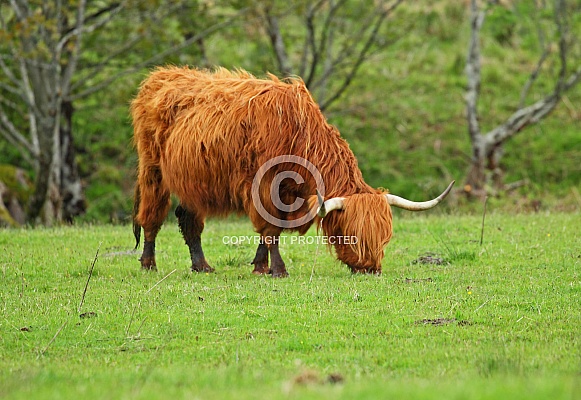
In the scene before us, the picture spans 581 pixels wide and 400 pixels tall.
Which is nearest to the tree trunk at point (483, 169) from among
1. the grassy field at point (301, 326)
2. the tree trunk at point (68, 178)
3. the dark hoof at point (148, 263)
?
the tree trunk at point (68, 178)

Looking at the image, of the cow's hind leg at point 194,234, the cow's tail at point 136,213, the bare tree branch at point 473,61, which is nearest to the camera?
the cow's hind leg at point 194,234

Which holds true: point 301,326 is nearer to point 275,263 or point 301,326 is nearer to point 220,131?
point 275,263

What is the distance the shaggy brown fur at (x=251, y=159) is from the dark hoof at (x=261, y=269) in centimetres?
1

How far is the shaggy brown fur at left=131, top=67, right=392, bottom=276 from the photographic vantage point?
8.45m

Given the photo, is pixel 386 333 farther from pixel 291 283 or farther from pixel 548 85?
pixel 548 85

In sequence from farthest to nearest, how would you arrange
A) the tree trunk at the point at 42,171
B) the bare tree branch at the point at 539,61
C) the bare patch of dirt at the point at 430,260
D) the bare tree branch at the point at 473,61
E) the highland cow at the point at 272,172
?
1. the bare tree branch at the point at 539,61
2. the bare tree branch at the point at 473,61
3. the tree trunk at the point at 42,171
4. the bare patch of dirt at the point at 430,260
5. the highland cow at the point at 272,172

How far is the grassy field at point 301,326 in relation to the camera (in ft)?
15.3

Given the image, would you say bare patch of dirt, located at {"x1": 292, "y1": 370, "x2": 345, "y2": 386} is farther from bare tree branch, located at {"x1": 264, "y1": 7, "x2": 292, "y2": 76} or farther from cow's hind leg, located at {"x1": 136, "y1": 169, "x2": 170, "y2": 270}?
bare tree branch, located at {"x1": 264, "y1": 7, "x2": 292, "y2": 76}

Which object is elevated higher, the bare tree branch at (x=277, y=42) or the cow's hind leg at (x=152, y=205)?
the bare tree branch at (x=277, y=42)

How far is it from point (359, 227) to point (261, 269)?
1.42 meters

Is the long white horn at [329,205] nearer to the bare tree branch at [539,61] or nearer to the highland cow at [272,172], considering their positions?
the highland cow at [272,172]

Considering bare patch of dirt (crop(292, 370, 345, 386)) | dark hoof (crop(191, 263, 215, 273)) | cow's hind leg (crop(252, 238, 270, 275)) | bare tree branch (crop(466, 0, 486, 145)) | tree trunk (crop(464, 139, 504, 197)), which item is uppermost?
bare tree branch (crop(466, 0, 486, 145))

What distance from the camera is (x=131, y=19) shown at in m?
18.4

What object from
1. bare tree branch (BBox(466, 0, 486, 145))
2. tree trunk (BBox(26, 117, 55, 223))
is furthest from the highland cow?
bare tree branch (BBox(466, 0, 486, 145))
